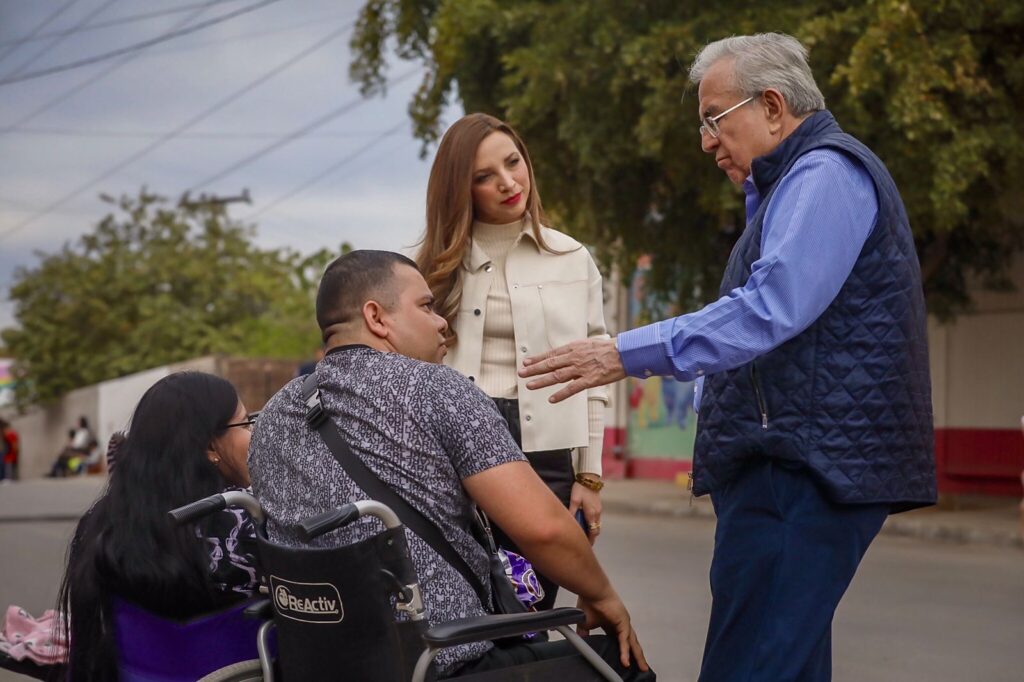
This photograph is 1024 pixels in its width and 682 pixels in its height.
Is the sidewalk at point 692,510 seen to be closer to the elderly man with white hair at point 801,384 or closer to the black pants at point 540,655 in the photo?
the black pants at point 540,655

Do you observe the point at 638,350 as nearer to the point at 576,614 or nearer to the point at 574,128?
the point at 576,614

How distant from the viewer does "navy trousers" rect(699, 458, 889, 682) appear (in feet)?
9.05

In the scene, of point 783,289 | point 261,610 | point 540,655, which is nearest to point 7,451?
point 261,610

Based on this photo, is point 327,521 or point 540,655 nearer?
point 327,521

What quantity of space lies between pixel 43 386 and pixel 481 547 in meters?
40.0

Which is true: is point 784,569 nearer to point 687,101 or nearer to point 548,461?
point 548,461

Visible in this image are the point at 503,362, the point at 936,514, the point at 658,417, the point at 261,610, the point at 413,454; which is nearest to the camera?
the point at 413,454

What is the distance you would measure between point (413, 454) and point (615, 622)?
60 cm

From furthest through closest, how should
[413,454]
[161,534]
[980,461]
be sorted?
[980,461], [161,534], [413,454]

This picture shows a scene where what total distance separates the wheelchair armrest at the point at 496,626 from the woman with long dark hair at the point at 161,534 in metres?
1.06

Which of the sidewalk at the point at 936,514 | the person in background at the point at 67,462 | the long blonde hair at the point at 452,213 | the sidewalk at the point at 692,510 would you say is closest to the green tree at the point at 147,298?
the person in background at the point at 67,462

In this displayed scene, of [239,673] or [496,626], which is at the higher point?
[496,626]

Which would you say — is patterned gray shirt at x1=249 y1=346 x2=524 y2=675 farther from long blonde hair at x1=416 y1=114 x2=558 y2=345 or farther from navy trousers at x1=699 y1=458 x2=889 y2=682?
long blonde hair at x1=416 y1=114 x2=558 y2=345

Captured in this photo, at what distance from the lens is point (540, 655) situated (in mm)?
2809
